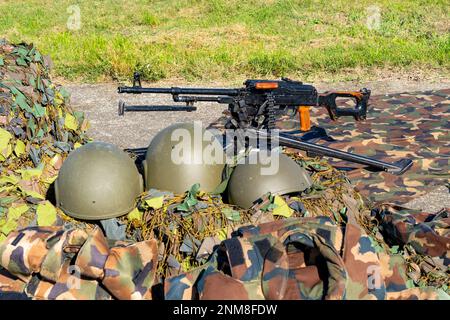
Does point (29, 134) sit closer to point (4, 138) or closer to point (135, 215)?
point (4, 138)

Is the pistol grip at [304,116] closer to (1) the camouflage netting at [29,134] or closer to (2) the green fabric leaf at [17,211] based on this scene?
(1) the camouflage netting at [29,134]

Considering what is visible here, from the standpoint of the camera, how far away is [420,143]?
809 cm

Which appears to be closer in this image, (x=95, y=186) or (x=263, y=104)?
(x=95, y=186)

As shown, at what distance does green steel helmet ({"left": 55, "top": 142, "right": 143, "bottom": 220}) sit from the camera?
4.91m

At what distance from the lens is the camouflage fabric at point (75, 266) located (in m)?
3.98

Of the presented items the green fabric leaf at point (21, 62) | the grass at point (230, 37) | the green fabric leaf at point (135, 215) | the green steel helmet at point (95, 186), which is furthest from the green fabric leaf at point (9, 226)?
the grass at point (230, 37)

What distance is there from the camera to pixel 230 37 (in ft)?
47.8

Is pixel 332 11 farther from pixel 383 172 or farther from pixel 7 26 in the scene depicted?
pixel 383 172

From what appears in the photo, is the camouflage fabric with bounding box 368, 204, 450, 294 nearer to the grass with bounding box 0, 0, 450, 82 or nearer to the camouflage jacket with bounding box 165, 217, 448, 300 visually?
the camouflage jacket with bounding box 165, 217, 448, 300

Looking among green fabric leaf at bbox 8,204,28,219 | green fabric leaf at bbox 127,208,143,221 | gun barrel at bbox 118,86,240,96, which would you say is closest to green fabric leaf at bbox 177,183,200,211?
green fabric leaf at bbox 127,208,143,221

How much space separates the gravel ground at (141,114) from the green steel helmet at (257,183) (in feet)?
6.19

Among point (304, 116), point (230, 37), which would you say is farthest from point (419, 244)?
point (230, 37)

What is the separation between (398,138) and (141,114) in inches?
163

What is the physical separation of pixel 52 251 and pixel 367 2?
1574 cm
